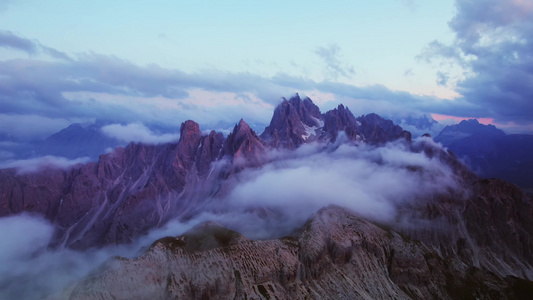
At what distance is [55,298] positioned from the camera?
140m

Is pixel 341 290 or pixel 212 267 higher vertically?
pixel 212 267

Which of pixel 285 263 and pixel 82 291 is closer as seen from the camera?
pixel 82 291

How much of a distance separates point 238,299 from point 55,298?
82.3 m

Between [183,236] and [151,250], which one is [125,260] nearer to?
[151,250]

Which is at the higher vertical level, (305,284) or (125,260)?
(125,260)

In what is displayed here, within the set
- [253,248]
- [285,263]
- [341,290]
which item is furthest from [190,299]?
[341,290]

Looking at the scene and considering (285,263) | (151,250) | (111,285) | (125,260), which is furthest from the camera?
(285,263)

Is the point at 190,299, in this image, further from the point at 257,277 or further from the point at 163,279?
the point at 257,277

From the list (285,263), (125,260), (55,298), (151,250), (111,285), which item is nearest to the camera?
(55,298)

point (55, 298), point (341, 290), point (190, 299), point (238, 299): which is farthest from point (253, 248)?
point (55, 298)

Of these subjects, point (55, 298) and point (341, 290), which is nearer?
point (55, 298)

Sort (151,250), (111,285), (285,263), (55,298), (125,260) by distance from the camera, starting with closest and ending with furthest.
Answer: (55,298)
(111,285)
(125,260)
(151,250)
(285,263)

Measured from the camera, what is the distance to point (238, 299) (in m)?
173

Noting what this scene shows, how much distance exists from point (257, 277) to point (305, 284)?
32.0 m
